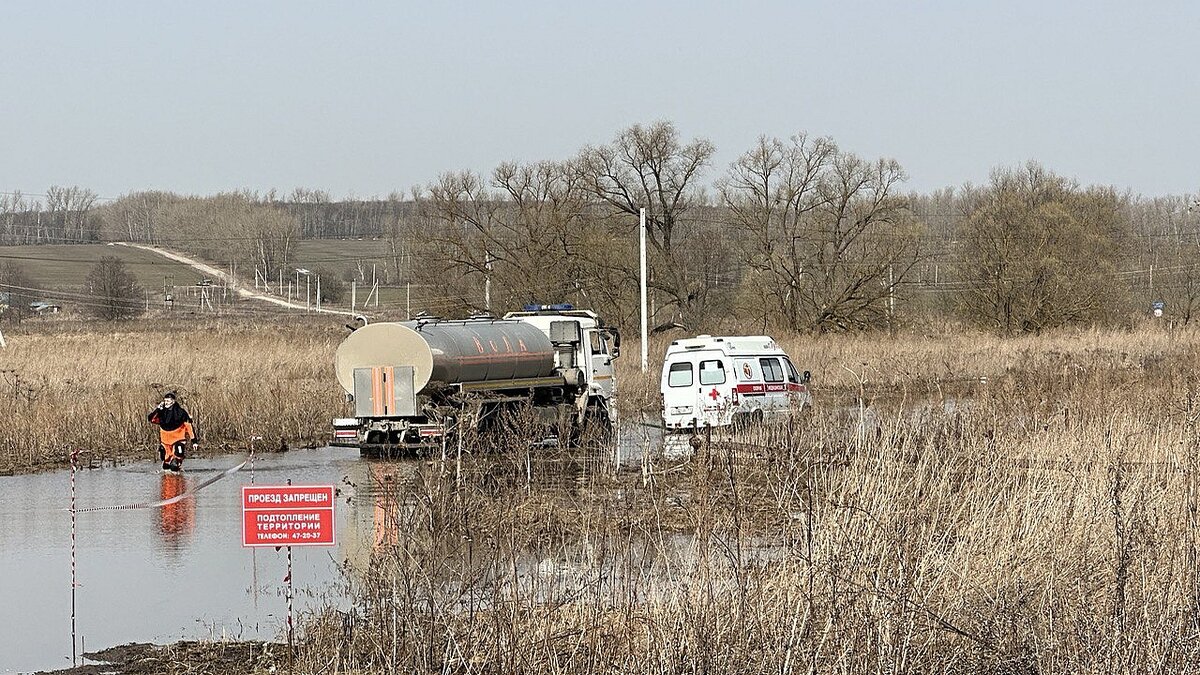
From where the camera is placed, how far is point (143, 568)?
14.0 meters

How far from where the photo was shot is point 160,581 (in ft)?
43.5

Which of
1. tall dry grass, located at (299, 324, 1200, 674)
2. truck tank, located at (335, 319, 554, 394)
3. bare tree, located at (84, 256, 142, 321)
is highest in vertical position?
bare tree, located at (84, 256, 142, 321)

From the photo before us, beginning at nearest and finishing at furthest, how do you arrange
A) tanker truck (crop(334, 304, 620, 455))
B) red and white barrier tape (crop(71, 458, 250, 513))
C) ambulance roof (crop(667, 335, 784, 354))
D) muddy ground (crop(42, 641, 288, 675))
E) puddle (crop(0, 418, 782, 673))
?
muddy ground (crop(42, 641, 288, 675)), puddle (crop(0, 418, 782, 673)), red and white barrier tape (crop(71, 458, 250, 513)), tanker truck (crop(334, 304, 620, 455)), ambulance roof (crop(667, 335, 784, 354))

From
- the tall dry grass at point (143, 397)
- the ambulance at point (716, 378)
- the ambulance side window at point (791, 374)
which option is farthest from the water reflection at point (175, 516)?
the ambulance side window at point (791, 374)

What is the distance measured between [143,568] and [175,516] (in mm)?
4048

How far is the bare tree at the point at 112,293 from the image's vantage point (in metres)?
107

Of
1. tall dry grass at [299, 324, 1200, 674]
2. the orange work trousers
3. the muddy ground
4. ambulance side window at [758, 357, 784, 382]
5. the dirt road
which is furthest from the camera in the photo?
the dirt road

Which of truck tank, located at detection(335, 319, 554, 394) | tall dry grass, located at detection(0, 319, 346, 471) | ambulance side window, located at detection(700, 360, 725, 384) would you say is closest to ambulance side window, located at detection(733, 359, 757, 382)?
ambulance side window, located at detection(700, 360, 725, 384)

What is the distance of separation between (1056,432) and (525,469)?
5941mm

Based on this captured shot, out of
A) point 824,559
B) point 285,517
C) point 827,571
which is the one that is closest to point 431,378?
point 285,517

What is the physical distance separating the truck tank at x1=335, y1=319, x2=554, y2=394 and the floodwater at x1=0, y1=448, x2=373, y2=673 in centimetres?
343

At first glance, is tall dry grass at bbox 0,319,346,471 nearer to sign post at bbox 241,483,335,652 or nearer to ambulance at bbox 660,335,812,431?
ambulance at bbox 660,335,812,431

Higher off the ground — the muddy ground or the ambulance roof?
the ambulance roof

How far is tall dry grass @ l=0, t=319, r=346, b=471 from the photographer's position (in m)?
26.4
